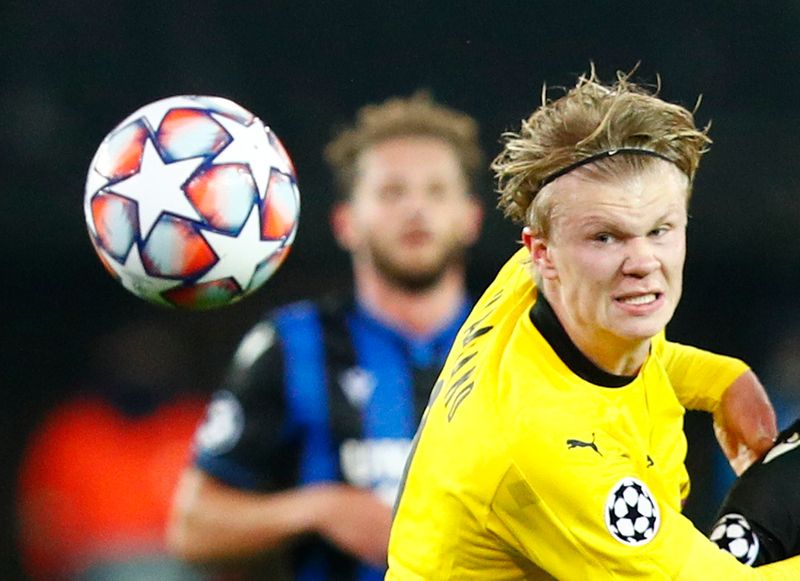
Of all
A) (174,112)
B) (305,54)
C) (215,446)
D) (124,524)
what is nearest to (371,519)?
(215,446)

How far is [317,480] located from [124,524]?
190 centimetres

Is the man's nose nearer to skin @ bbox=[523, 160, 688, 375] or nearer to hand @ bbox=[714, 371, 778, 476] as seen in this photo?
skin @ bbox=[523, 160, 688, 375]

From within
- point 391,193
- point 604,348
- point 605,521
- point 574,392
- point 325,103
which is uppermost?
point 325,103

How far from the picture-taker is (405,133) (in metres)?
5.48

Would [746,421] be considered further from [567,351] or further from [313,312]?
[313,312]

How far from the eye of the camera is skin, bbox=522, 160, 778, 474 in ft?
9.96

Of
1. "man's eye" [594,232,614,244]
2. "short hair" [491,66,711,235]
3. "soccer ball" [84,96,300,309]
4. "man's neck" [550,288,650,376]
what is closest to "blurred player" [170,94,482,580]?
"soccer ball" [84,96,300,309]

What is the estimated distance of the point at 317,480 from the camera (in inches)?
193

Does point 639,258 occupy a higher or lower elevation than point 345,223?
lower

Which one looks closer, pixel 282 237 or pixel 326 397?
pixel 282 237

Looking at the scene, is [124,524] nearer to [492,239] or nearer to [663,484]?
[492,239]

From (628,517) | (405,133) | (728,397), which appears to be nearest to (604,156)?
(628,517)

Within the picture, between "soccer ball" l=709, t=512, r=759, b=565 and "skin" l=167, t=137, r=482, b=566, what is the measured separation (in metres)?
1.59

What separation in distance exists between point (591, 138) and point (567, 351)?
0.45 metres
